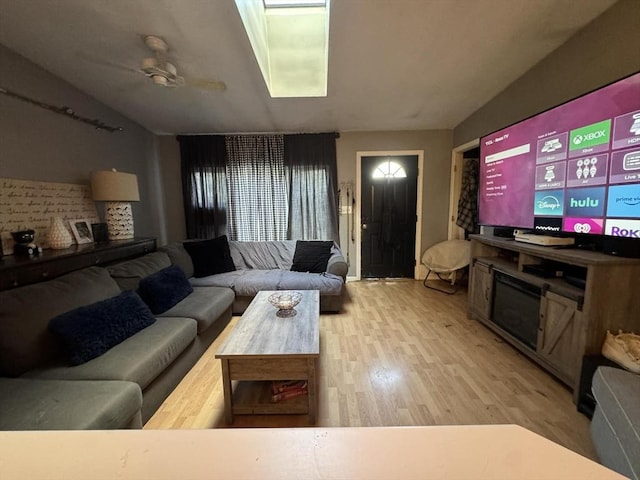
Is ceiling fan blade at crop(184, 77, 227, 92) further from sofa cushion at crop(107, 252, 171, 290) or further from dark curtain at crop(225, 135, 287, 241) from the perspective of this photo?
dark curtain at crop(225, 135, 287, 241)

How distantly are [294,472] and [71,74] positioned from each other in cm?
369

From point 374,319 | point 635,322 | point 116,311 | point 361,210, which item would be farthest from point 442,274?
point 116,311

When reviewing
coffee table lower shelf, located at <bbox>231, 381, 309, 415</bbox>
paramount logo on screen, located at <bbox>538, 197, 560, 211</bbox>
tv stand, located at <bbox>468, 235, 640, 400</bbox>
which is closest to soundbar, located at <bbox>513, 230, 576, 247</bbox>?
tv stand, located at <bbox>468, 235, 640, 400</bbox>

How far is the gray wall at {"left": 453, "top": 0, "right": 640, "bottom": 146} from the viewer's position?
168 centimetres

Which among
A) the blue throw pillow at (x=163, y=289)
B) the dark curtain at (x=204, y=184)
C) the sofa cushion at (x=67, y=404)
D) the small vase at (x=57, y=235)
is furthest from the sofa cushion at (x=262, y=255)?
the sofa cushion at (x=67, y=404)

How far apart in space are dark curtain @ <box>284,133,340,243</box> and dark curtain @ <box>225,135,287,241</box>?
0.47 feet

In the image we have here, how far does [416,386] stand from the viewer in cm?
185

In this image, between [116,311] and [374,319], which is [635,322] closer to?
[374,319]

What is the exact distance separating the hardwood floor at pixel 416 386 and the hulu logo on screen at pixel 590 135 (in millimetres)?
1636

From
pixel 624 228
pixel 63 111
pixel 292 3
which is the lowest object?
pixel 624 228

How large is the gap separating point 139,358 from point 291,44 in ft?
10.2

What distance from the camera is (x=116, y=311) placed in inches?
67.2

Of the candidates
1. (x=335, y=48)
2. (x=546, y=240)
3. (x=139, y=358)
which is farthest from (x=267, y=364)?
(x=335, y=48)

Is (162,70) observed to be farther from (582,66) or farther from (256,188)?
(582,66)
